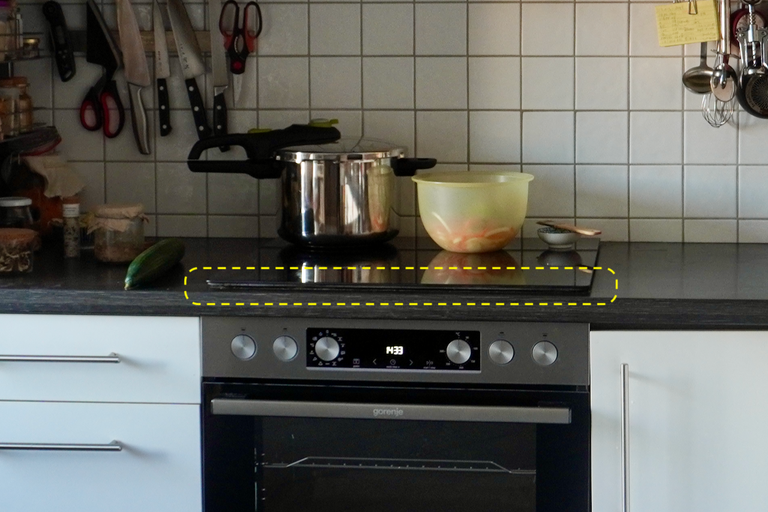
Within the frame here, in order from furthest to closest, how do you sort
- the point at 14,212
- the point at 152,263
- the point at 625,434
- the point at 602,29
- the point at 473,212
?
the point at 602,29 < the point at 14,212 < the point at 473,212 < the point at 152,263 < the point at 625,434

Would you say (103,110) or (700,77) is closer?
(700,77)

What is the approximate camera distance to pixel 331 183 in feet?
6.54

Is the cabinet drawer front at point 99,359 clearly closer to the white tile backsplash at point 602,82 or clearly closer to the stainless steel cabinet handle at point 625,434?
the stainless steel cabinet handle at point 625,434

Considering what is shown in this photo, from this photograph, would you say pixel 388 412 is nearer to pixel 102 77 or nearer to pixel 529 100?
pixel 529 100

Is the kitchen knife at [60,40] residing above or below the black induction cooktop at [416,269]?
above

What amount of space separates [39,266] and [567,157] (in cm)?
112

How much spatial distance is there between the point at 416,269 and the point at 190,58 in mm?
761

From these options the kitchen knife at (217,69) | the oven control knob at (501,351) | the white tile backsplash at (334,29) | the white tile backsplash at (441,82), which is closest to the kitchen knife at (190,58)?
the kitchen knife at (217,69)

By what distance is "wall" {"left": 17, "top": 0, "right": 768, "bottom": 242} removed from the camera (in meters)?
2.21

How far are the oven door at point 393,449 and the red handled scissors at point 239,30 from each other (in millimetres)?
832

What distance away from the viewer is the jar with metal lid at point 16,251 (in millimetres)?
1843

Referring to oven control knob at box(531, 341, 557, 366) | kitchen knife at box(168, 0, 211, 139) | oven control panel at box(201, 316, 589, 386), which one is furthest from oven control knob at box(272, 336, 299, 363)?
kitchen knife at box(168, 0, 211, 139)

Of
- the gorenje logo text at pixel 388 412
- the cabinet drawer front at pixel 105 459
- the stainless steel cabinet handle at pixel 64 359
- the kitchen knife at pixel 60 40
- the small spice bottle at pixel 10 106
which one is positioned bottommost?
the cabinet drawer front at pixel 105 459

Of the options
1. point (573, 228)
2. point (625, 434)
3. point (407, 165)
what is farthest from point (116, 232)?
point (625, 434)
